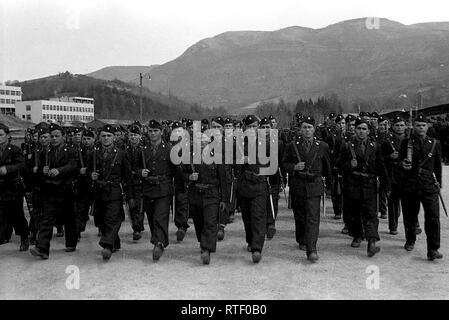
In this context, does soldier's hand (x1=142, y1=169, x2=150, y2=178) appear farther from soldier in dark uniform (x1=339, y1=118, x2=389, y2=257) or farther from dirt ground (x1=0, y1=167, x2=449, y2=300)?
soldier in dark uniform (x1=339, y1=118, x2=389, y2=257)

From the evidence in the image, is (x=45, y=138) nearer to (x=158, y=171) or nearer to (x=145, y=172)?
(x=145, y=172)

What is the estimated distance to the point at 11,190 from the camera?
771 centimetres

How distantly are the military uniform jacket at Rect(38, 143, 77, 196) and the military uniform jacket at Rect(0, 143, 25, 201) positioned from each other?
1.24ft

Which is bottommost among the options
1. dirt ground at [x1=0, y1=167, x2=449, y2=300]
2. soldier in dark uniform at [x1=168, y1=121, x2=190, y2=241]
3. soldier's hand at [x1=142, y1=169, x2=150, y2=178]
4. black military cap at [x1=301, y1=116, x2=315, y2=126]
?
dirt ground at [x1=0, y1=167, x2=449, y2=300]

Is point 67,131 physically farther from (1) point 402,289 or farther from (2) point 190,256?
(1) point 402,289

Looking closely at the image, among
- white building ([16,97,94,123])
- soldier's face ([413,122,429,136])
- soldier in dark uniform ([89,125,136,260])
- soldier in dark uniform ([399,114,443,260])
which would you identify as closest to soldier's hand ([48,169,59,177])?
soldier in dark uniform ([89,125,136,260])

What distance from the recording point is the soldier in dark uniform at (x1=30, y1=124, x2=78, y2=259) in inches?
287

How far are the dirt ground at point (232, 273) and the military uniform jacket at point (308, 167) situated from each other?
956 mm

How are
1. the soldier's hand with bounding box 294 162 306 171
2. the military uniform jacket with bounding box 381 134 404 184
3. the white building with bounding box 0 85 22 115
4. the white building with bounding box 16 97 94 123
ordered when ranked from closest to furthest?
the soldier's hand with bounding box 294 162 306 171
the military uniform jacket with bounding box 381 134 404 184
the white building with bounding box 16 97 94 123
the white building with bounding box 0 85 22 115

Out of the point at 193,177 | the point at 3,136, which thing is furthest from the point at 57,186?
the point at 193,177

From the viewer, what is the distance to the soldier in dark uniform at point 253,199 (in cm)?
684

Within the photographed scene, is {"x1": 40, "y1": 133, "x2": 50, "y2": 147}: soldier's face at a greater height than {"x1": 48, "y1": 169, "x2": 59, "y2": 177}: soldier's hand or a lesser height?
greater

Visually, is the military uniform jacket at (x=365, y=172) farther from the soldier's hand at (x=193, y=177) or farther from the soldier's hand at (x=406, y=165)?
the soldier's hand at (x=193, y=177)

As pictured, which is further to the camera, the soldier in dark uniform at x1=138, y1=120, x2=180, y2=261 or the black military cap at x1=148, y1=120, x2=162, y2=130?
the black military cap at x1=148, y1=120, x2=162, y2=130
